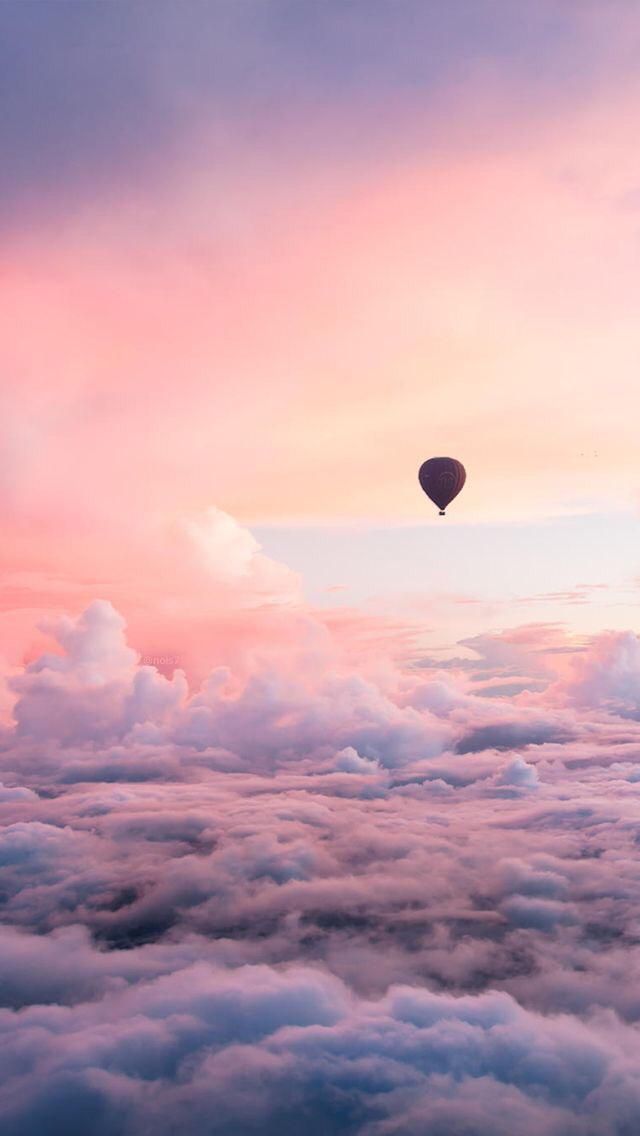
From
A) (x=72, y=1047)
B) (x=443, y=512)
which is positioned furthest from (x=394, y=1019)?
(x=443, y=512)

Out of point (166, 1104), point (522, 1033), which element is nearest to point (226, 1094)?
point (166, 1104)

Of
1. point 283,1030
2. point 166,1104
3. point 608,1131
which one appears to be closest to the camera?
point 608,1131

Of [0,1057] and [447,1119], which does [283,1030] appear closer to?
[447,1119]

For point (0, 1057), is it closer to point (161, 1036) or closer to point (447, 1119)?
point (161, 1036)

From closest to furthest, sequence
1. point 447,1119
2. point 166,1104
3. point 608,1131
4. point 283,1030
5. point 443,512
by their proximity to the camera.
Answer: point 443,512
point 608,1131
point 447,1119
point 166,1104
point 283,1030

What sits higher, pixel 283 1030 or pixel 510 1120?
pixel 283 1030

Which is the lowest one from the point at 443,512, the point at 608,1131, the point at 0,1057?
the point at 608,1131

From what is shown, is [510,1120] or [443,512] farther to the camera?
[510,1120]
